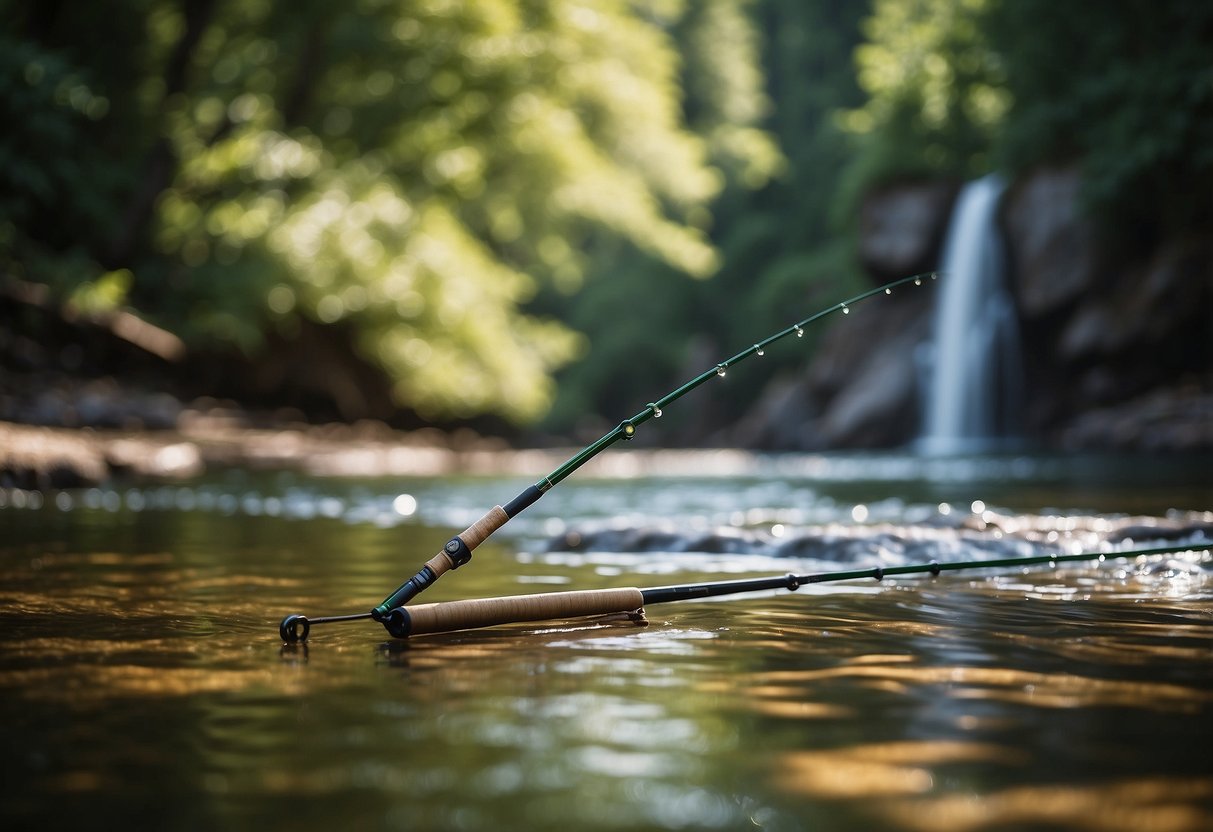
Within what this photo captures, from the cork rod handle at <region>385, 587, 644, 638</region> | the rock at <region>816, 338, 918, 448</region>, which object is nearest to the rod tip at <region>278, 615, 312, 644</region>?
the cork rod handle at <region>385, 587, 644, 638</region>

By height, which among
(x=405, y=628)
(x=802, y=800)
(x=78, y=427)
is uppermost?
(x=78, y=427)

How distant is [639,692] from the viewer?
11.4 ft

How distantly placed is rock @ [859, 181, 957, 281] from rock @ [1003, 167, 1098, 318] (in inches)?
123

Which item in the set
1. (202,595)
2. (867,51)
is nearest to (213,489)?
(202,595)

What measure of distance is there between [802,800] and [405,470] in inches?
682

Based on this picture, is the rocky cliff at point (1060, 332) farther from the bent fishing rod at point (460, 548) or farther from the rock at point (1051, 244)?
the bent fishing rod at point (460, 548)

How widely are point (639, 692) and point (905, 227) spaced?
1259 inches

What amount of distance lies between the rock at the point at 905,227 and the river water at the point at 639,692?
26770mm

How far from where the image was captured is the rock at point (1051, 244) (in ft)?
95.6

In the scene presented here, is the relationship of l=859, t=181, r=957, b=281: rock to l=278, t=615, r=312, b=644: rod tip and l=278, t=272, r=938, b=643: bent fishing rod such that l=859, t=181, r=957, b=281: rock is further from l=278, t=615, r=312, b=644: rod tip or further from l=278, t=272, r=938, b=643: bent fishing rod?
l=278, t=615, r=312, b=644: rod tip

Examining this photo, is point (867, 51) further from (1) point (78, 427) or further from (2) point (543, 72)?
(1) point (78, 427)

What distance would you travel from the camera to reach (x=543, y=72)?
22.9 m

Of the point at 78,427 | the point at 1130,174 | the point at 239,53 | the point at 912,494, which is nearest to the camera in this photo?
the point at 912,494

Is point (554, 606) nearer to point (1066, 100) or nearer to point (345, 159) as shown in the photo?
point (345, 159)
